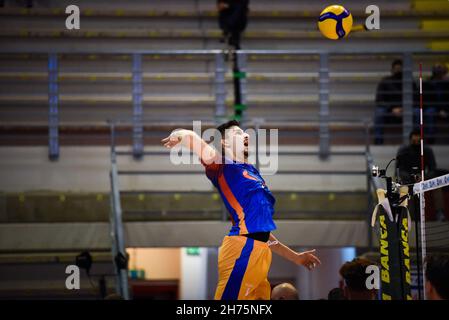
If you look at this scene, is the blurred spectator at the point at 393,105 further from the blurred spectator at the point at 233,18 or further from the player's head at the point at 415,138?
the blurred spectator at the point at 233,18

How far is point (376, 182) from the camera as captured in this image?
29.2 feet

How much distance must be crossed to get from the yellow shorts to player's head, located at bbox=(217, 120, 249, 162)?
1.74 feet

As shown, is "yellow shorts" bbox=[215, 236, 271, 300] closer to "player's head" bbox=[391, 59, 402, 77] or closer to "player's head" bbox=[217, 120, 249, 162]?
"player's head" bbox=[217, 120, 249, 162]

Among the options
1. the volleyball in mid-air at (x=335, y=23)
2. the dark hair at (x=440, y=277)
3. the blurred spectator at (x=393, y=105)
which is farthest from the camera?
the blurred spectator at (x=393, y=105)

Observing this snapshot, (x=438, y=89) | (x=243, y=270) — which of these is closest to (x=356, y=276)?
(x=243, y=270)

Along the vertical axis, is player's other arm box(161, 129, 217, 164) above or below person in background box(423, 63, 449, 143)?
below

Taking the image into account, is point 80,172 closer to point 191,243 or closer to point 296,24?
point 191,243

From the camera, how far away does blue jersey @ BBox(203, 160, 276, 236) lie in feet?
17.3

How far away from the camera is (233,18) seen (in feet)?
34.7

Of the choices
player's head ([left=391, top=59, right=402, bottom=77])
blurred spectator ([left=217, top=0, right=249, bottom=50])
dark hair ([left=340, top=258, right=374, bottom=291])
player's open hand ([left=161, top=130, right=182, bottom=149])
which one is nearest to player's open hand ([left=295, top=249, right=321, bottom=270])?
dark hair ([left=340, top=258, right=374, bottom=291])

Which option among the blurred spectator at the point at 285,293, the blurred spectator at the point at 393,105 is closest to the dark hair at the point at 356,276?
the blurred spectator at the point at 285,293

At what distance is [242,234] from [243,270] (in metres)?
0.22

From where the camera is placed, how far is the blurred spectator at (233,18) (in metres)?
10.5

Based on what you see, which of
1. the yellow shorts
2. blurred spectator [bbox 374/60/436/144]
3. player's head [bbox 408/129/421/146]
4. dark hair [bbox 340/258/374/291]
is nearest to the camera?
the yellow shorts
